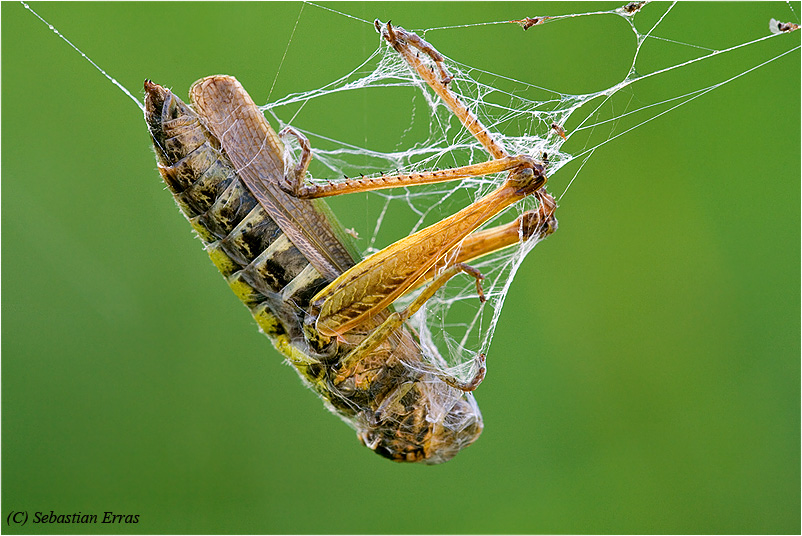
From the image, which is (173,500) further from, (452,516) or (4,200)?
(4,200)

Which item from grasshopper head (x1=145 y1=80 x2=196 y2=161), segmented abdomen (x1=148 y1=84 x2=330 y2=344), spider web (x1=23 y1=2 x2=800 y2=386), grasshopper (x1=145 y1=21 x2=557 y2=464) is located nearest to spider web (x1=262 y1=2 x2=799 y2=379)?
spider web (x1=23 y1=2 x2=800 y2=386)

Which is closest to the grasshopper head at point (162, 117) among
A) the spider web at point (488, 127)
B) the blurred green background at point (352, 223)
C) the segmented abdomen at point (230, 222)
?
the segmented abdomen at point (230, 222)

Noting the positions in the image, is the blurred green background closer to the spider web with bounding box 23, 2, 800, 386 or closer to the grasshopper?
the spider web with bounding box 23, 2, 800, 386

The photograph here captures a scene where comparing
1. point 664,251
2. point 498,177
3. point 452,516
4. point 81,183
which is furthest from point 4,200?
point 664,251

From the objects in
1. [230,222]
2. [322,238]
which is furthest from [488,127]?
[230,222]

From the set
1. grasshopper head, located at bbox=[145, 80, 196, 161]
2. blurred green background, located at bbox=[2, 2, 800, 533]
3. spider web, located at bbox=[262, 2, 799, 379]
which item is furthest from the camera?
blurred green background, located at bbox=[2, 2, 800, 533]

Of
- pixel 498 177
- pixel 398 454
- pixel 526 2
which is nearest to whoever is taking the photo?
pixel 498 177
